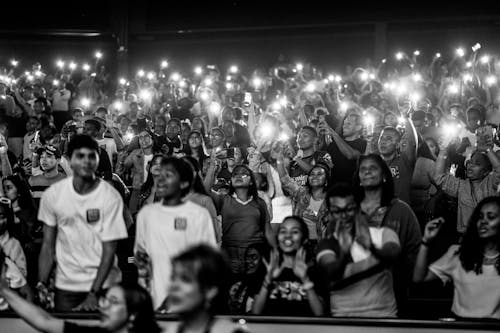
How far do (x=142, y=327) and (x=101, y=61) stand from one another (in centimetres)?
1869

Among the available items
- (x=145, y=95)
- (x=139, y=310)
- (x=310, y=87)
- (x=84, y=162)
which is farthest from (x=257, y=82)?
(x=139, y=310)

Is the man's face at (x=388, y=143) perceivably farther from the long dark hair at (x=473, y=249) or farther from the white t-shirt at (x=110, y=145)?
the white t-shirt at (x=110, y=145)

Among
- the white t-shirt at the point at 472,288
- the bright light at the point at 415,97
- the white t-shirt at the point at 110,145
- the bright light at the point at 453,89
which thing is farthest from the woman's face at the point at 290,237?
the bright light at the point at 453,89

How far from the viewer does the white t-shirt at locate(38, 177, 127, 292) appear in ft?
18.9

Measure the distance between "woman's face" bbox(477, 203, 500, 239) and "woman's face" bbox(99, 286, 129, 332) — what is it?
264 cm

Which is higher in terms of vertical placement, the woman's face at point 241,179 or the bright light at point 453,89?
the bright light at point 453,89

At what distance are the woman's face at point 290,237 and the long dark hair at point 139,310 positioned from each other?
173cm

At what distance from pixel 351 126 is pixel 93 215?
427 cm

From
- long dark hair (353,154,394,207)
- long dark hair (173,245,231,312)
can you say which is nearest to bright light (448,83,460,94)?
long dark hair (353,154,394,207)

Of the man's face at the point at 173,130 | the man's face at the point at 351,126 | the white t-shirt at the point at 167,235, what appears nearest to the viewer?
the white t-shirt at the point at 167,235

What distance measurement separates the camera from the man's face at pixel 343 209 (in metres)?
5.43

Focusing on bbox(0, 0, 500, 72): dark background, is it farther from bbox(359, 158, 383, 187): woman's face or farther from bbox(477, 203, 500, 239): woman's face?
bbox(477, 203, 500, 239): woman's face

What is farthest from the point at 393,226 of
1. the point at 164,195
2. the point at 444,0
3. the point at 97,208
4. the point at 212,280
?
the point at 444,0

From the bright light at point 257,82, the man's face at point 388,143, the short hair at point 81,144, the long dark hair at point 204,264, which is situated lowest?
the long dark hair at point 204,264
